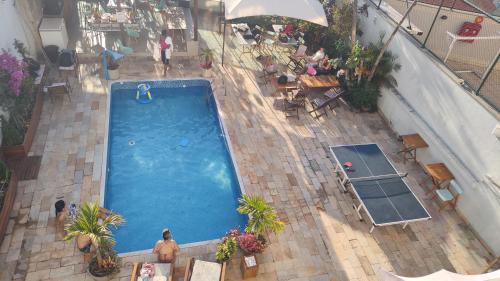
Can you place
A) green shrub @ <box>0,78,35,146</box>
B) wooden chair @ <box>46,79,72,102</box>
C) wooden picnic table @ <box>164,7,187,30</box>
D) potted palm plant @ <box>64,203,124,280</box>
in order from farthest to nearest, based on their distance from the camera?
wooden picnic table @ <box>164,7,187,30</box>
wooden chair @ <box>46,79,72,102</box>
green shrub @ <box>0,78,35,146</box>
potted palm plant @ <box>64,203,124,280</box>

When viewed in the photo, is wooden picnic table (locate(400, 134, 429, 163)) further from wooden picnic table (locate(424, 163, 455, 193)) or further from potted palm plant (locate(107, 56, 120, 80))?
potted palm plant (locate(107, 56, 120, 80))

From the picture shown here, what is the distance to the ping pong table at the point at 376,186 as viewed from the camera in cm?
1012

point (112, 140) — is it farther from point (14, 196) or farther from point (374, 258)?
point (374, 258)

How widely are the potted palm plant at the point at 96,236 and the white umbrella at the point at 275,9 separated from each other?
30.8 ft

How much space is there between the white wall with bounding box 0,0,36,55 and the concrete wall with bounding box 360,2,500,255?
1417 cm

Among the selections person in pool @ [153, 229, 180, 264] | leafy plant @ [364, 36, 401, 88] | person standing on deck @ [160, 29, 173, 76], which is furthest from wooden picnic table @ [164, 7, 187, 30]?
person in pool @ [153, 229, 180, 264]

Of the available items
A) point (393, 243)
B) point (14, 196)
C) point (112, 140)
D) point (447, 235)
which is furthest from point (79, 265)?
point (447, 235)

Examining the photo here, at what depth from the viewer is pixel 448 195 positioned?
36.6ft

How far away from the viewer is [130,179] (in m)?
11.6

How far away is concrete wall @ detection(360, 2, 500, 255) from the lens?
10.3m

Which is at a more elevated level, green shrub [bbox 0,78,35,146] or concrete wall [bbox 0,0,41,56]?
concrete wall [bbox 0,0,41,56]

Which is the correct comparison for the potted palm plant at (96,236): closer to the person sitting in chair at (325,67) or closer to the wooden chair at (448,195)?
the wooden chair at (448,195)

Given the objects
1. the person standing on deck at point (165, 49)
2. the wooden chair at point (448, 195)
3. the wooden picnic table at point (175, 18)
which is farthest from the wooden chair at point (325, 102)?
the wooden picnic table at point (175, 18)

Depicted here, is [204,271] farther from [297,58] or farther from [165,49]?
[297,58]
